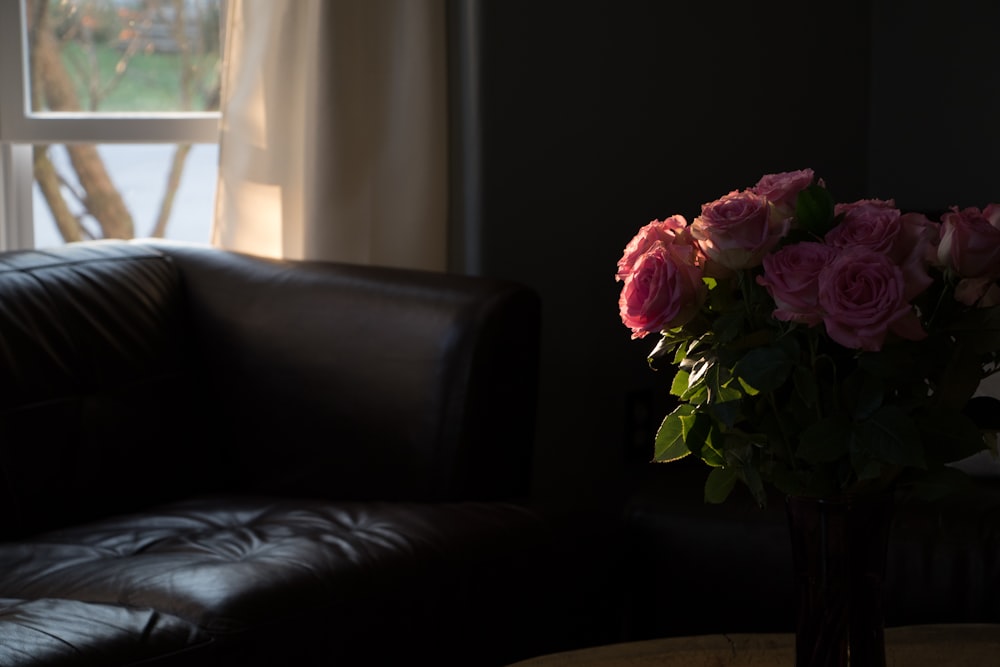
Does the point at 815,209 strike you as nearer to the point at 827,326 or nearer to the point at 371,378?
the point at 827,326

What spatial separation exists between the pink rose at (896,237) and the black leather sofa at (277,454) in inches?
35.6

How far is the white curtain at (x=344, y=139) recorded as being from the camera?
248 centimetres

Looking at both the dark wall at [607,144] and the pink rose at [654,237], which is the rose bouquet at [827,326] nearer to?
the pink rose at [654,237]

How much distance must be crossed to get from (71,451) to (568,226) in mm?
1090

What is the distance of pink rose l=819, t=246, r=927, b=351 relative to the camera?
0.91 metres

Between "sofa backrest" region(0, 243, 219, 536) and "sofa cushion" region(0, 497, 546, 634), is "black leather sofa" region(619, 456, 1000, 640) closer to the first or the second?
"sofa cushion" region(0, 497, 546, 634)

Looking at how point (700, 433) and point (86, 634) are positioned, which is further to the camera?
point (86, 634)

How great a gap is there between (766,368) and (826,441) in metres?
0.07

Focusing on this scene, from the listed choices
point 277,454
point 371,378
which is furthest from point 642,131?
point 277,454

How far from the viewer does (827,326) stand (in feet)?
3.02

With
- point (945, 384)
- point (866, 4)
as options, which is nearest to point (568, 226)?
point (866, 4)

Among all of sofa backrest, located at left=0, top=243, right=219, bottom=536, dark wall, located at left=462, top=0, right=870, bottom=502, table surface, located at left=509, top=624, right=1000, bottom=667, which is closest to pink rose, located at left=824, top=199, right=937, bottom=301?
table surface, located at left=509, top=624, right=1000, bottom=667

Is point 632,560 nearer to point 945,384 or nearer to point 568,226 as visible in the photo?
point 568,226

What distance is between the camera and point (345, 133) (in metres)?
2.48
